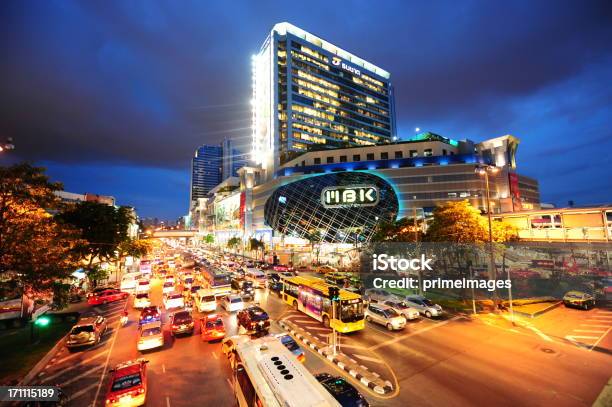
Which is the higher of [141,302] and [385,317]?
[385,317]

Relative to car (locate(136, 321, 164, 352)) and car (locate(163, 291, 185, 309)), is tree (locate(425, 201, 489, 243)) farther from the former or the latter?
car (locate(163, 291, 185, 309))

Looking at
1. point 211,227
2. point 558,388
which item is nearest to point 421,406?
point 558,388

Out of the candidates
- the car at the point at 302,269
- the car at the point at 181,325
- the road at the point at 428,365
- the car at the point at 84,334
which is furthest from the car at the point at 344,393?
the car at the point at 302,269

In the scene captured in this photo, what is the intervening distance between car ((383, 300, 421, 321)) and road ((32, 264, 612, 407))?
88 cm

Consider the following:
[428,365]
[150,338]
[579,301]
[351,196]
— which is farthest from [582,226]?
[351,196]

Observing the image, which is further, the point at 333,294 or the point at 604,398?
the point at 333,294

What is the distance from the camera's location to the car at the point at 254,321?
17.9 metres

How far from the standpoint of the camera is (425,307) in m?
22.7

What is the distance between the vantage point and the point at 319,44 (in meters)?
129

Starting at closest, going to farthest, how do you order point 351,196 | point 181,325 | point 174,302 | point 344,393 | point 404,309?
1. point 344,393
2. point 181,325
3. point 404,309
4. point 174,302
5. point 351,196

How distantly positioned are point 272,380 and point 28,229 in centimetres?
1584

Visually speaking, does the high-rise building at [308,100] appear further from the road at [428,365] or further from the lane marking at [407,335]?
the road at [428,365]

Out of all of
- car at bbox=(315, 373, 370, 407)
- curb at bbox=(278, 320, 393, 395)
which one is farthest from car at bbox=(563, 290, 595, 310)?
car at bbox=(315, 373, 370, 407)

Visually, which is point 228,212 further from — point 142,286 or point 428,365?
point 428,365
